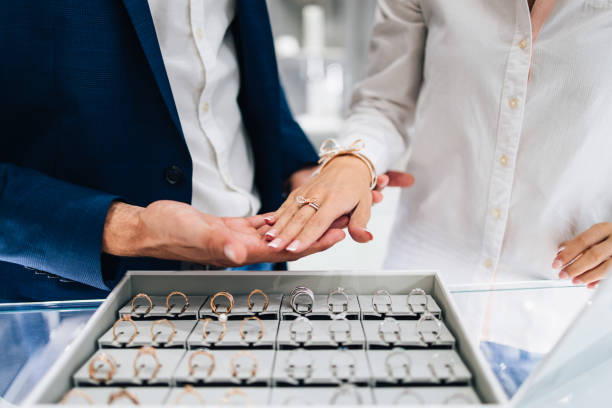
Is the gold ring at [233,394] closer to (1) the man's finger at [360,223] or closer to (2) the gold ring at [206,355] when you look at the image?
(2) the gold ring at [206,355]

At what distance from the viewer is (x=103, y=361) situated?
434 mm

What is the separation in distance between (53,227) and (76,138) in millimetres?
152

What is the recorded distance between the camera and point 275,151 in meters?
0.86

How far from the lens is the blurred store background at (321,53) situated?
227cm

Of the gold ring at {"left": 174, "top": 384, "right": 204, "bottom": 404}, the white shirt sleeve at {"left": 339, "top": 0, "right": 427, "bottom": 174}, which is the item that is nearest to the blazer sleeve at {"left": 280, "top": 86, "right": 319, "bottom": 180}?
the white shirt sleeve at {"left": 339, "top": 0, "right": 427, "bottom": 174}

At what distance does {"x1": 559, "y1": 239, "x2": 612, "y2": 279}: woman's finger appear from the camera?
2.11 feet

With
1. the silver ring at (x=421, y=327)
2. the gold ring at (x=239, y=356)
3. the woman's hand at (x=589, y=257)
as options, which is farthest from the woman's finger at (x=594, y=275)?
the gold ring at (x=239, y=356)

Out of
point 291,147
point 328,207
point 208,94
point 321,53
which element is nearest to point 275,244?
point 328,207

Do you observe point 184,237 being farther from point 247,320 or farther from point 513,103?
point 513,103

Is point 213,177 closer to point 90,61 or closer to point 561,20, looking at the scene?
point 90,61

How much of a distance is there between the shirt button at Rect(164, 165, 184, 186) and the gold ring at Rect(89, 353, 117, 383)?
0.32 meters

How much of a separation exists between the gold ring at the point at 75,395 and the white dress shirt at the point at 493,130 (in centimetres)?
44

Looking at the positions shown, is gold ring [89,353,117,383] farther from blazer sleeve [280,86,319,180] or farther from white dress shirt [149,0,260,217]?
blazer sleeve [280,86,319,180]

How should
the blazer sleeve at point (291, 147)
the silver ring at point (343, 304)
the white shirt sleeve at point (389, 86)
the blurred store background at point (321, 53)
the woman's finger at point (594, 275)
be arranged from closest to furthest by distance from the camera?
Result: the silver ring at point (343, 304)
the woman's finger at point (594, 275)
the white shirt sleeve at point (389, 86)
the blazer sleeve at point (291, 147)
the blurred store background at point (321, 53)
